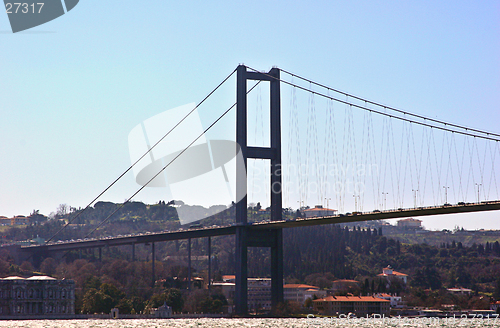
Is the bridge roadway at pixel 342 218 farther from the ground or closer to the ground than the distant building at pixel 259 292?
farther from the ground

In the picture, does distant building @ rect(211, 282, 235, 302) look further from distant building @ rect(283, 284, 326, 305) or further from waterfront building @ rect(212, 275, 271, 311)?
distant building @ rect(283, 284, 326, 305)

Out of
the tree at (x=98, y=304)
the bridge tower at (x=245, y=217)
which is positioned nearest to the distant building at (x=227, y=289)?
the tree at (x=98, y=304)

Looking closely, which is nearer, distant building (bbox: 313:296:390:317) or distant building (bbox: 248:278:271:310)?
distant building (bbox: 313:296:390:317)

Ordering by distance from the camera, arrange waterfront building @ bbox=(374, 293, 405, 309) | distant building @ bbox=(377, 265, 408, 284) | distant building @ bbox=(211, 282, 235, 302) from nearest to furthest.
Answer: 1. distant building @ bbox=(211, 282, 235, 302)
2. waterfront building @ bbox=(374, 293, 405, 309)
3. distant building @ bbox=(377, 265, 408, 284)

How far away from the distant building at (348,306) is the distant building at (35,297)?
3192 cm

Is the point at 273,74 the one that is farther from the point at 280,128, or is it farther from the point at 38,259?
the point at 38,259

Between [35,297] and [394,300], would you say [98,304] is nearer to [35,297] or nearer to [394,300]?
[35,297]

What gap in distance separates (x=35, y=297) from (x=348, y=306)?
40.1 m

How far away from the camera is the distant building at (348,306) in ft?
289

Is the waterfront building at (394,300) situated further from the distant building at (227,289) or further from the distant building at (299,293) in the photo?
the distant building at (227,289)

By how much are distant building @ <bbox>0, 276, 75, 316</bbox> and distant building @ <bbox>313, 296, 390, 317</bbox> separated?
31916 mm

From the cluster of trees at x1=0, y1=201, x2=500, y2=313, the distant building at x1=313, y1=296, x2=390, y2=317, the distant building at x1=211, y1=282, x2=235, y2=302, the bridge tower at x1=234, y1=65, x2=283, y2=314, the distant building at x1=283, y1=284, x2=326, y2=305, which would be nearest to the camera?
the bridge tower at x1=234, y1=65, x2=283, y2=314

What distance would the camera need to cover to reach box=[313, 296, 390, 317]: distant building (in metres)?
88.2

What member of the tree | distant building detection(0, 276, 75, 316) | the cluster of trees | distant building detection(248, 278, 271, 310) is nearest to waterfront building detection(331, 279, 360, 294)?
the cluster of trees
